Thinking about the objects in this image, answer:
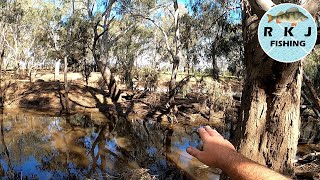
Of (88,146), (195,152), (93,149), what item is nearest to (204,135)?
(195,152)

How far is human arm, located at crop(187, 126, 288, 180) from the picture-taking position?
82cm

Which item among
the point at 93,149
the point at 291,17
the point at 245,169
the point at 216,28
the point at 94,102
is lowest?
the point at 93,149

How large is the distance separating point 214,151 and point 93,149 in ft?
25.2

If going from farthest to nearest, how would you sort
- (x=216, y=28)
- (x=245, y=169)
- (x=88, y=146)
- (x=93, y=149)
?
(x=216, y=28)
(x=88, y=146)
(x=93, y=149)
(x=245, y=169)

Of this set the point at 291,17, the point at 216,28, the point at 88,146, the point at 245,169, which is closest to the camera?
the point at 245,169

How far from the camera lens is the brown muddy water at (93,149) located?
21.5 feet

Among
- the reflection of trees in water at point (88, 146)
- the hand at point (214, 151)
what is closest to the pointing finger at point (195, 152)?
the hand at point (214, 151)

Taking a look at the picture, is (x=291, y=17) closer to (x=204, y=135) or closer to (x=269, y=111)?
(x=269, y=111)

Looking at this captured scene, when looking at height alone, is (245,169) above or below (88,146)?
above

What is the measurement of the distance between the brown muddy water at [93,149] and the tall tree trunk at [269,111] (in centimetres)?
323

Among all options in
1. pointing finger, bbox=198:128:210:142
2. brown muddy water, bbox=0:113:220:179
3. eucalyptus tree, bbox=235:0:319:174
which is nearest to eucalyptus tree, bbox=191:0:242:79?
brown muddy water, bbox=0:113:220:179

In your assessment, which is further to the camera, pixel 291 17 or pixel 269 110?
pixel 269 110

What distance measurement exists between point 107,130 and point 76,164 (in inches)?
140

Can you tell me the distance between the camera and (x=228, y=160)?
2.90 ft
